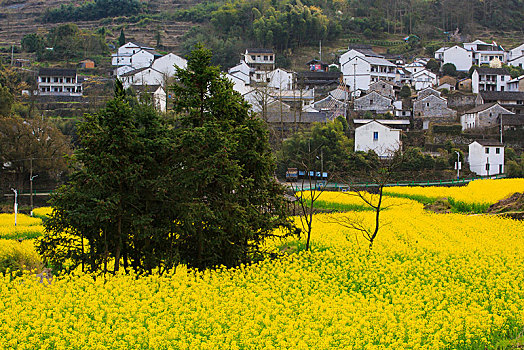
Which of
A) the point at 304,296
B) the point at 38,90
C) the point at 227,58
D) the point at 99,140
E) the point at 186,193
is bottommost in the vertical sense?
the point at 304,296

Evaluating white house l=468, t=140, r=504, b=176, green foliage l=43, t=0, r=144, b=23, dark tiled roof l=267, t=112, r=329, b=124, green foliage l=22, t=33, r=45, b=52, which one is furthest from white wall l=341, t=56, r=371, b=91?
green foliage l=43, t=0, r=144, b=23

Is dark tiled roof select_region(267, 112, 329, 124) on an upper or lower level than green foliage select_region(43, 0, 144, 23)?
lower

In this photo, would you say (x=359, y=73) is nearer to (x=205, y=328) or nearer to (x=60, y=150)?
(x=60, y=150)

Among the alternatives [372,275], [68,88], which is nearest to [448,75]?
[68,88]

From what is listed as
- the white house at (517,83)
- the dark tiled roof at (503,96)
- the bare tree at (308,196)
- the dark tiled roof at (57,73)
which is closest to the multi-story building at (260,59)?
the dark tiled roof at (57,73)

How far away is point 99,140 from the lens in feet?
47.4

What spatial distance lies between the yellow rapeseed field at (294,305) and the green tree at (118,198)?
3.83 feet

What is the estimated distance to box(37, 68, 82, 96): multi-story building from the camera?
68.9 meters

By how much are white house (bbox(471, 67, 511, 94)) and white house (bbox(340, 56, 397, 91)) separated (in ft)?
31.7

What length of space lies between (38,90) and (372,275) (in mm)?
60211

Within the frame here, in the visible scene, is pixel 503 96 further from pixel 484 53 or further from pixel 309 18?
pixel 309 18

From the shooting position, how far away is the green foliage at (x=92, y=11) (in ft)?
358

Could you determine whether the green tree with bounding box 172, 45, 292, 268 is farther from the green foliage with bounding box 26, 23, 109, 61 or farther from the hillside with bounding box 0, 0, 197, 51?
the hillside with bounding box 0, 0, 197, 51

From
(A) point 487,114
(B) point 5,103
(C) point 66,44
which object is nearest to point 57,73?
(C) point 66,44
